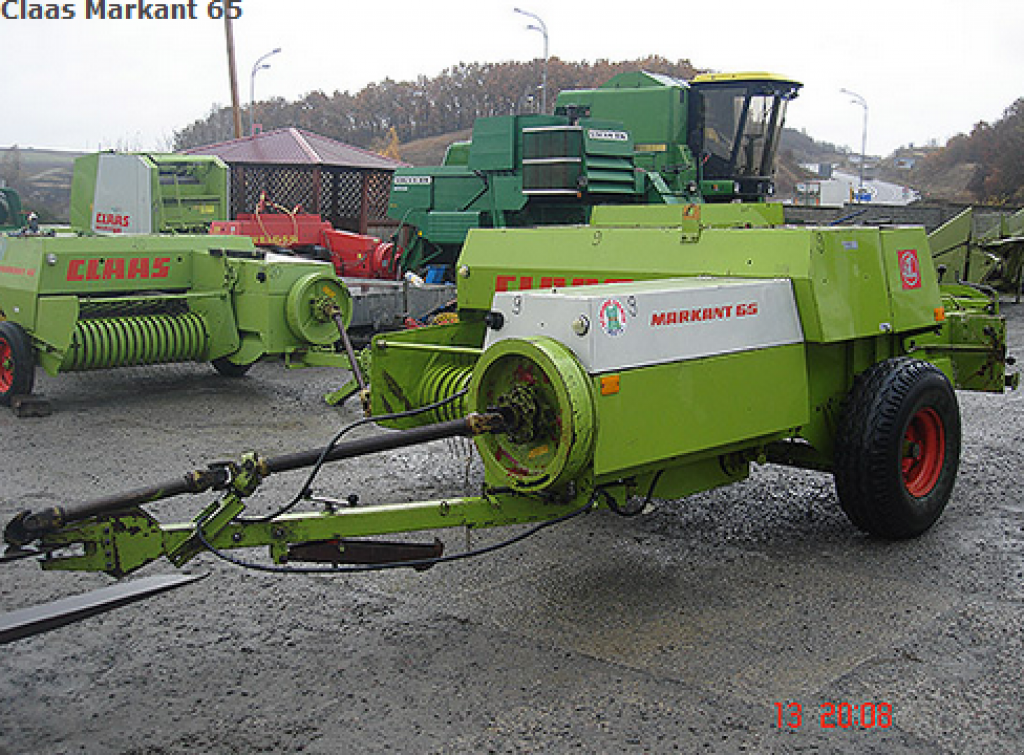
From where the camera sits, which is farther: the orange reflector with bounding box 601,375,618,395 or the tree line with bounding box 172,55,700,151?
the tree line with bounding box 172,55,700,151

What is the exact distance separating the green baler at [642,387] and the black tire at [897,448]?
0.01 metres

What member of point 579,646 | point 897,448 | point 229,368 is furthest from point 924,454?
point 229,368

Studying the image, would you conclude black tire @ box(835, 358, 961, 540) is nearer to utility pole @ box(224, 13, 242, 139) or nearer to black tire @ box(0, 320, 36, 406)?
black tire @ box(0, 320, 36, 406)

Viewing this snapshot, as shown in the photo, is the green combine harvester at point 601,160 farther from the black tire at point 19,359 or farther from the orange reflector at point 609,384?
the orange reflector at point 609,384

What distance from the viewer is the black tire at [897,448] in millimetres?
5141

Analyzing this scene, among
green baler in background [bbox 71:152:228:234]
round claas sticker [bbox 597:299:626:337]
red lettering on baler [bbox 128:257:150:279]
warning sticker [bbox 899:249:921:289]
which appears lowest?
red lettering on baler [bbox 128:257:150:279]

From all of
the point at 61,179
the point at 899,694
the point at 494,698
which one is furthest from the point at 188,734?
the point at 61,179

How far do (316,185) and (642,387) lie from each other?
1578 centimetres

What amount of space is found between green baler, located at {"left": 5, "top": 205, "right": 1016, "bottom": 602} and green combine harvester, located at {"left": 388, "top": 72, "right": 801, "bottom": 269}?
5520mm

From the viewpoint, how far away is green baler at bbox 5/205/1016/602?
3873mm

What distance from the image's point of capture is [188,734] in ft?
11.8

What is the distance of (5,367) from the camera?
8703 millimetres

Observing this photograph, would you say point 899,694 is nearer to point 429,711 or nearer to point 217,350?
point 429,711
